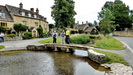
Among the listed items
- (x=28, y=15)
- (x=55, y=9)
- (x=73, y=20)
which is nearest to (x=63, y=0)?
(x=55, y=9)

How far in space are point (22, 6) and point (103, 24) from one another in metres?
30.9

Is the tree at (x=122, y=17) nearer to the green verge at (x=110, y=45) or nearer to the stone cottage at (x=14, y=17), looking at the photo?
the stone cottage at (x=14, y=17)

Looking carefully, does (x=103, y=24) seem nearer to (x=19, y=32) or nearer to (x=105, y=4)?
(x=19, y=32)

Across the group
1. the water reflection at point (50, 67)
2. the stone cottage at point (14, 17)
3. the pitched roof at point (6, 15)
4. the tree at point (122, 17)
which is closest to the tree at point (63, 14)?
the stone cottage at point (14, 17)

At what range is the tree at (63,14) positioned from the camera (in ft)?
144

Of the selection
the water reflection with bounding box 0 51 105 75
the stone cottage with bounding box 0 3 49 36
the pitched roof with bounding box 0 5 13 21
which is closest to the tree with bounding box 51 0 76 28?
the stone cottage with bounding box 0 3 49 36

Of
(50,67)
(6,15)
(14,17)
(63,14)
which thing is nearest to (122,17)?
(63,14)

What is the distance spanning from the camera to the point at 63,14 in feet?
145

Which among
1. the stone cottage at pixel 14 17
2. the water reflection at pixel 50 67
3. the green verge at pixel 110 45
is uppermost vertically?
the stone cottage at pixel 14 17

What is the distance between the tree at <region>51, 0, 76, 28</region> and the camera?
43878mm

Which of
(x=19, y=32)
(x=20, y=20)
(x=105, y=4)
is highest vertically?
(x=105, y=4)

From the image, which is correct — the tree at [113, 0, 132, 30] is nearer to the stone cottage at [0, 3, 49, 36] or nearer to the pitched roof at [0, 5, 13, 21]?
the stone cottage at [0, 3, 49, 36]

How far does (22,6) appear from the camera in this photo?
156 ft

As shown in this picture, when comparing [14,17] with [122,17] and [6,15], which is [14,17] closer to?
[6,15]
